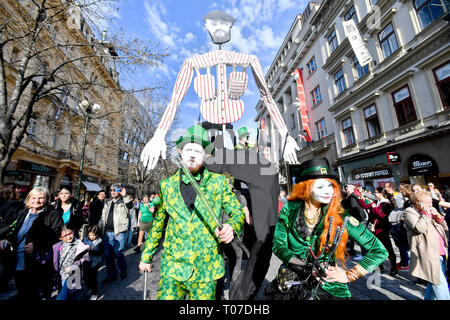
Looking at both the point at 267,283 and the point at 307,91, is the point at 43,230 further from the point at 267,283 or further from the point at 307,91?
the point at 307,91

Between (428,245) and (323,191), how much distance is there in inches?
92.4

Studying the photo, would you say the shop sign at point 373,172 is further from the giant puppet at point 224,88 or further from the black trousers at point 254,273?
the black trousers at point 254,273

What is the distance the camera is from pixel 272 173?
7.36 ft

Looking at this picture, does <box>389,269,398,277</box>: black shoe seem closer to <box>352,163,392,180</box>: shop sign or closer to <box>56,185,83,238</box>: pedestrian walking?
<box>56,185,83,238</box>: pedestrian walking

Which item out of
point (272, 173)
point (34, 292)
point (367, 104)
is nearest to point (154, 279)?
point (34, 292)

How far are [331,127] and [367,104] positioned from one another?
384 cm

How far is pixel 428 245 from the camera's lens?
274 cm

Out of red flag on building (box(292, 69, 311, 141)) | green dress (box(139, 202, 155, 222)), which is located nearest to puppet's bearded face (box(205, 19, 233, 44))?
green dress (box(139, 202, 155, 222))

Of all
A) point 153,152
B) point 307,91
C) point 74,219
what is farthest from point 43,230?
point 307,91

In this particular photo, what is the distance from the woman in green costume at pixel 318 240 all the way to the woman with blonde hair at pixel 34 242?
340cm

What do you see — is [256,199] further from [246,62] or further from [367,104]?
[367,104]

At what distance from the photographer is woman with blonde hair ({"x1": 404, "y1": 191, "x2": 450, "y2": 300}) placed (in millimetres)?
2535

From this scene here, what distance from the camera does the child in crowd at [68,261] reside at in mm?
2856

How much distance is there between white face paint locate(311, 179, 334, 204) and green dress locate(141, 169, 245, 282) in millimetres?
691
